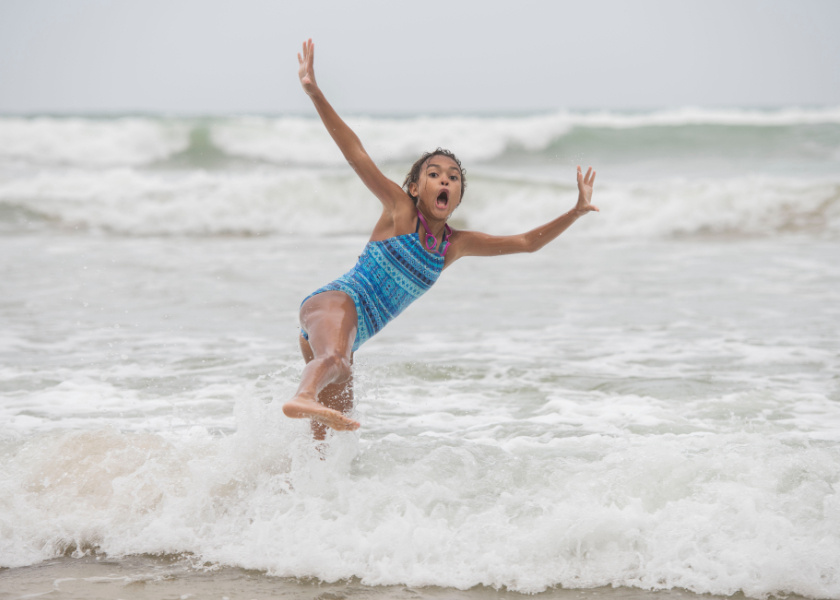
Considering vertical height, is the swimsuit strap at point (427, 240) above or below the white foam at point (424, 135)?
below

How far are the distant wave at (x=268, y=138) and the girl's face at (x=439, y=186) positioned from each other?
1652cm

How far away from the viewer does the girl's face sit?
371 cm

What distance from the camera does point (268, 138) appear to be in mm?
21688

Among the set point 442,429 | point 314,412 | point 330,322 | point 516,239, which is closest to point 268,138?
point 442,429

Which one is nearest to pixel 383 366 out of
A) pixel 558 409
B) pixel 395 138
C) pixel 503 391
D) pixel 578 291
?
pixel 503 391

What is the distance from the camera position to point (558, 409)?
184 inches

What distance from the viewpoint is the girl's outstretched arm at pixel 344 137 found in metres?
3.56

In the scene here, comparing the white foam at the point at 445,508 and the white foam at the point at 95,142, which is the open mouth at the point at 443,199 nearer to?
the white foam at the point at 445,508

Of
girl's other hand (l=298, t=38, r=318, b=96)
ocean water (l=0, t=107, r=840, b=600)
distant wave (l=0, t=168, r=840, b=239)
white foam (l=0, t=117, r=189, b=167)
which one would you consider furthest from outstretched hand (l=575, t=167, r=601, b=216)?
white foam (l=0, t=117, r=189, b=167)

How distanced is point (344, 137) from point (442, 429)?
1.74 m

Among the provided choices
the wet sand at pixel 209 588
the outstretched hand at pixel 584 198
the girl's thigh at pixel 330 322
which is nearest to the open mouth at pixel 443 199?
the girl's thigh at pixel 330 322

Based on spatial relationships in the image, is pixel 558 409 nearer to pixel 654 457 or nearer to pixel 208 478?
pixel 654 457

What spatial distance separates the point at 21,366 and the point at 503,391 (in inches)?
131

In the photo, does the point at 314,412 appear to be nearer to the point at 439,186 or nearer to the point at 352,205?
the point at 439,186
